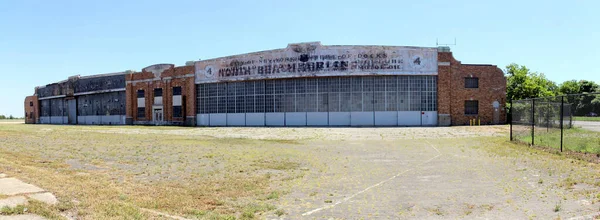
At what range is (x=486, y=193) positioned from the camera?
303 inches

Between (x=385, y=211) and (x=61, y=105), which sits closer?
(x=385, y=211)

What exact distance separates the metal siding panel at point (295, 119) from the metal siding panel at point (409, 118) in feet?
32.1

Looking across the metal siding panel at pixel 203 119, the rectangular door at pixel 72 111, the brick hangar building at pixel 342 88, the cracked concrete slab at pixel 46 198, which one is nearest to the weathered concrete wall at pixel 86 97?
the rectangular door at pixel 72 111

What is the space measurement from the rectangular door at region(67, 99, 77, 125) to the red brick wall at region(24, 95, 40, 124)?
42.3 feet

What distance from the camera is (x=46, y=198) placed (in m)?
6.14

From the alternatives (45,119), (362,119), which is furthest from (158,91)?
(45,119)

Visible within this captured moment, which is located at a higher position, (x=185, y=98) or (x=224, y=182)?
(x=185, y=98)

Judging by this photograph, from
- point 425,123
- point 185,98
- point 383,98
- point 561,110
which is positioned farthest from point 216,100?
point 561,110

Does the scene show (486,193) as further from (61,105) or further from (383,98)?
(61,105)

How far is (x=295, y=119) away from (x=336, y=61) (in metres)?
7.51

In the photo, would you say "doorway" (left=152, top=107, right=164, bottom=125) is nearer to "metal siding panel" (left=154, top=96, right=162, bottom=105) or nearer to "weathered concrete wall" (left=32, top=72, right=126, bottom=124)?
"metal siding panel" (left=154, top=96, right=162, bottom=105)

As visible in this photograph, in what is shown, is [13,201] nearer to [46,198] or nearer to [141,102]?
[46,198]

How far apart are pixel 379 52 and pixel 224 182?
3160 cm

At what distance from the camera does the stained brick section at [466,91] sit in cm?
3806
